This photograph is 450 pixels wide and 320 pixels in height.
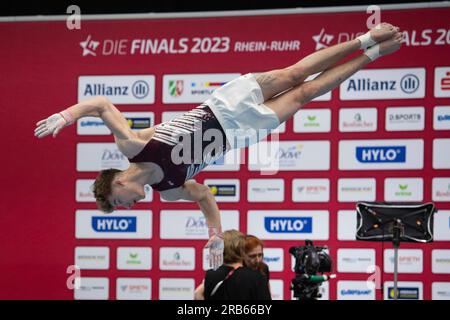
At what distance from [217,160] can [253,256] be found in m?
2.32

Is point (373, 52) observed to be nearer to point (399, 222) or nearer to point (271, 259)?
point (399, 222)

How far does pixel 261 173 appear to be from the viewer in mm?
7824

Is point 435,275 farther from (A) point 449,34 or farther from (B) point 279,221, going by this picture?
(A) point 449,34

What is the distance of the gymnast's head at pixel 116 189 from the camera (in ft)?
15.2

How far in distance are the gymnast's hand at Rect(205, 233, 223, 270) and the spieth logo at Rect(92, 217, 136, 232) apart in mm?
3358

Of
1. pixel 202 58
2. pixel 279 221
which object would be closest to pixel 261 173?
pixel 279 221

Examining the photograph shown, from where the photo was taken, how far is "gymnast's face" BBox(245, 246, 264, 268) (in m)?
5.40

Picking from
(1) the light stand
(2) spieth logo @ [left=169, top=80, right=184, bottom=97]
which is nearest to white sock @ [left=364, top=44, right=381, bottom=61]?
(1) the light stand

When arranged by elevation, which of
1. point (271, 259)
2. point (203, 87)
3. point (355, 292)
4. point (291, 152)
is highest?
point (203, 87)

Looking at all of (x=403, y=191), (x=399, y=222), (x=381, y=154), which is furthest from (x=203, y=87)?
(x=399, y=222)

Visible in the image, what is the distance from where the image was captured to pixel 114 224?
801 centimetres

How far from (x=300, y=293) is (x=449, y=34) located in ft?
Answer: 11.9

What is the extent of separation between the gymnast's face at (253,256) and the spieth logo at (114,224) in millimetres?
2830

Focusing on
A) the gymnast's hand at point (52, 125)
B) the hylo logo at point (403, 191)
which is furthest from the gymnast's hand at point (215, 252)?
the hylo logo at point (403, 191)
